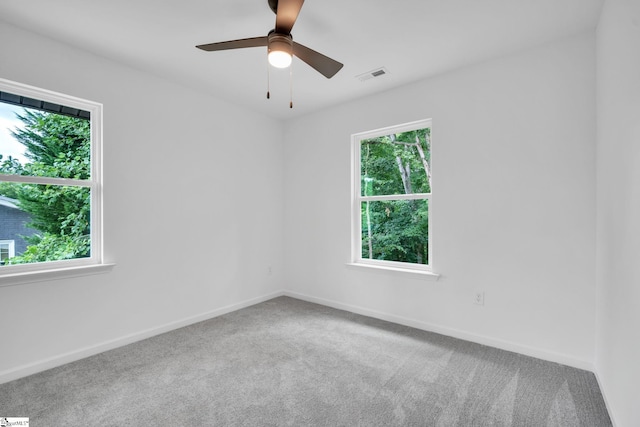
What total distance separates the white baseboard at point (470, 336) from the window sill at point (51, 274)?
2.42m

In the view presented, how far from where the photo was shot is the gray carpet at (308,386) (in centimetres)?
182

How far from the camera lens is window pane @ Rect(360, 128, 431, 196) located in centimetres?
327

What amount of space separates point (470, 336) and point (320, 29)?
2.90 m

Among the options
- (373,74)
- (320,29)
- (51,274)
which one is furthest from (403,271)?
(51,274)

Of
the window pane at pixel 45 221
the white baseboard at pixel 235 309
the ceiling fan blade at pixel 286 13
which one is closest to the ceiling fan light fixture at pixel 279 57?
the ceiling fan blade at pixel 286 13

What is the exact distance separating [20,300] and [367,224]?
3187mm

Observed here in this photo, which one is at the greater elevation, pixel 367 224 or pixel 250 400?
pixel 367 224

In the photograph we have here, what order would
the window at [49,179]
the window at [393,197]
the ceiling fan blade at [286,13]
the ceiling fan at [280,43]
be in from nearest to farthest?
1. the ceiling fan blade at [286,13]
2. the ceiling fan at [280,43]
3. the window at [49,179]
4. the window at [393,197]

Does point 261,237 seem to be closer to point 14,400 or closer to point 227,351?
point 227,351

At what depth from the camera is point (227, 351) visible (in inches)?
105

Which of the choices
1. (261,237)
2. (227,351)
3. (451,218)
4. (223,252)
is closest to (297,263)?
(261,237)

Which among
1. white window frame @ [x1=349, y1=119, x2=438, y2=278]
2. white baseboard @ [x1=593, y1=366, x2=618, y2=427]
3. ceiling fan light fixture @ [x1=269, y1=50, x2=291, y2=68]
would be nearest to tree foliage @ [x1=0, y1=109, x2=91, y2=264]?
ceiling fan light fixture @ [x1=269, y1=50, x2=291, y2=68]

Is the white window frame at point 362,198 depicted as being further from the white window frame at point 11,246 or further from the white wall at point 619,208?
the white window frame at point 11,246

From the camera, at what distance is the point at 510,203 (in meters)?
2.64
